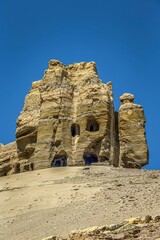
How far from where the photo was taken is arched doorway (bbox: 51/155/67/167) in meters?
48.8

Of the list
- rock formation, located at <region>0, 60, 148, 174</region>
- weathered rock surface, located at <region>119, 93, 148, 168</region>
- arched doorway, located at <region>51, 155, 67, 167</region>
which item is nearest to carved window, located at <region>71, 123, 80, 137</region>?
rock formation, located at <region>0, 60, 148, 174</region>

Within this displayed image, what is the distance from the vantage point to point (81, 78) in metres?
53.7

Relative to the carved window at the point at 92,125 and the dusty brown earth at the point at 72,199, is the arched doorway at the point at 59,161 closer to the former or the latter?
the carved window at the point at 92,125

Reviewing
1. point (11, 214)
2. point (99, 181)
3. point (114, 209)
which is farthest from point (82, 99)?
point (114, 209)

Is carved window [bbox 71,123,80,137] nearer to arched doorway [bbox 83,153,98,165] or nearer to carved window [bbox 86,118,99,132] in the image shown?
carved window [bbox 86,118,99,132]

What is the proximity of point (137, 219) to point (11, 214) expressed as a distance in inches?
530

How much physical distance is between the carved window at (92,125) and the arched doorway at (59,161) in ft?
10.9

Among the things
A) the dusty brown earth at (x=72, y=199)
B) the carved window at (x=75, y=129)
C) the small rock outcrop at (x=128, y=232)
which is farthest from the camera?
the carved window at (x=75, y=129)

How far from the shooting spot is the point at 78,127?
5012 centimetres

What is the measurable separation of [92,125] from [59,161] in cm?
435

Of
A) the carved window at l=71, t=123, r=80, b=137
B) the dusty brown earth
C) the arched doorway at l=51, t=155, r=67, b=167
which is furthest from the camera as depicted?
the carved window at l=71, t=123, r=80, b=137

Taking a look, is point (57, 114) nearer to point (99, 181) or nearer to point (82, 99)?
point (82, 99)

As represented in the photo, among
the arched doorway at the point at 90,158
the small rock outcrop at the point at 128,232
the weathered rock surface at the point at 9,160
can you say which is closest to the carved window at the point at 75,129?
the arched doorway at the point at 90,158

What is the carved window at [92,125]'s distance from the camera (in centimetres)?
4984
